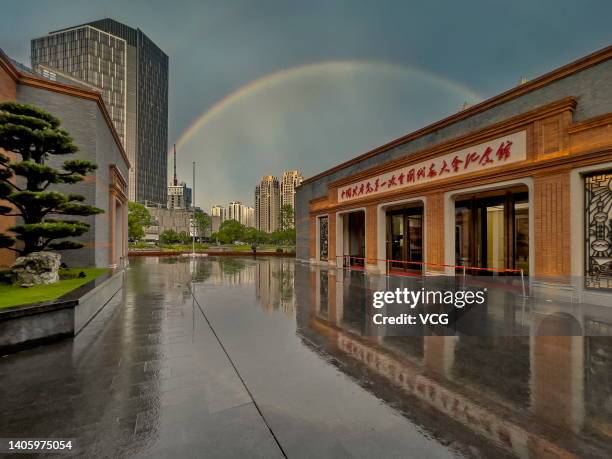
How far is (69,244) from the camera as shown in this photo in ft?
40.0

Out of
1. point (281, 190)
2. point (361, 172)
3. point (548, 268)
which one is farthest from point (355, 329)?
point (281, 190)

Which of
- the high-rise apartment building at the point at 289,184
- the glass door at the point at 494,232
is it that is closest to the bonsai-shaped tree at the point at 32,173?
the glass door at the point at 494,232

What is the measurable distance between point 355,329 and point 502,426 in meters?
3.99

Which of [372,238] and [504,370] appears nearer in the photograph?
[504,370]

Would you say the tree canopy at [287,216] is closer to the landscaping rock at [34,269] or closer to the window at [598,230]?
the landscaping rock at [34,269]

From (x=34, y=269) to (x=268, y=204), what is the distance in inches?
4494

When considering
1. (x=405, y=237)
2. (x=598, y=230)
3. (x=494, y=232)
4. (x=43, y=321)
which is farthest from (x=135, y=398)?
(x=405, y=237)

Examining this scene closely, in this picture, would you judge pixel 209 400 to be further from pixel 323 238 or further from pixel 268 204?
pixel 268 204

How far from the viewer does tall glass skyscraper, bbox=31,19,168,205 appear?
116688mm

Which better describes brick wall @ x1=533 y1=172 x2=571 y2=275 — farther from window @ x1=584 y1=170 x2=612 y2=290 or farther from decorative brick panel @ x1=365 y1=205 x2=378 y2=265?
decorative brick panel @ x1=365 y1=205 x2=378 y2=265

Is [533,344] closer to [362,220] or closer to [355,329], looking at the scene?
[355,329]

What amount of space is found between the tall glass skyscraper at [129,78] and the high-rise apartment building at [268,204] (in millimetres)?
64968

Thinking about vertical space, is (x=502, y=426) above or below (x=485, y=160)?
below

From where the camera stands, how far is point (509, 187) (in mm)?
12688
